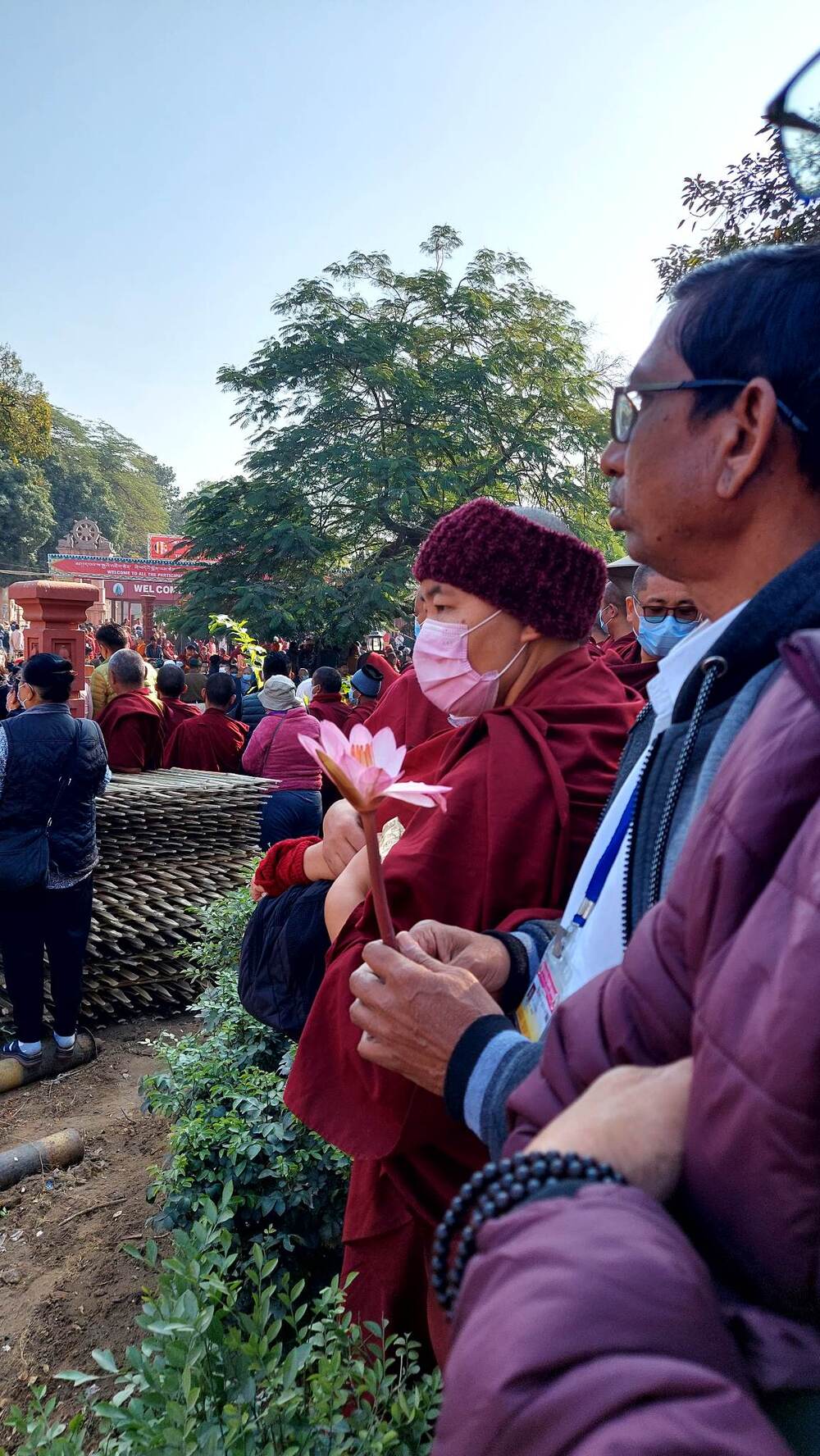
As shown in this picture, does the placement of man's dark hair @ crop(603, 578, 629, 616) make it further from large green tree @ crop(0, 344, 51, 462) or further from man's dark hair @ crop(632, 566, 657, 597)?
large green tree @ crop(0, 344, 51, 462)

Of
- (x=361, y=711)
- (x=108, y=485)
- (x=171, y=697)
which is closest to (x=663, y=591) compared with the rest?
(x=361, y=711)

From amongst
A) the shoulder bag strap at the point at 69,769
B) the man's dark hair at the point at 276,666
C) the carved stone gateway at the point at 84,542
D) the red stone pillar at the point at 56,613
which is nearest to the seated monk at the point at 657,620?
the shoulder bag strap at the point at 69,769

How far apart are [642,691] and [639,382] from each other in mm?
2724

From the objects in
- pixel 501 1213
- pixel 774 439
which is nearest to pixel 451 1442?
pixel 501 1213

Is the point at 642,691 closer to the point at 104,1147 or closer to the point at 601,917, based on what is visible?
the point at 601,917

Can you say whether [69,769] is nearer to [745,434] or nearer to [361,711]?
[361,711]

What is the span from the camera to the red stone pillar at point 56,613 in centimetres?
556

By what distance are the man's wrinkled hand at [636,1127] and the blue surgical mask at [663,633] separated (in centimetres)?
276

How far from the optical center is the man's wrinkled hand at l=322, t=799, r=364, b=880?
2004 millimetres

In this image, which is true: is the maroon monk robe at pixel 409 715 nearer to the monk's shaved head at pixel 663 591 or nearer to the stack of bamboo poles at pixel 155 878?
the monk's shaved head at pixel 663 591

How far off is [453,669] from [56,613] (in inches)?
169

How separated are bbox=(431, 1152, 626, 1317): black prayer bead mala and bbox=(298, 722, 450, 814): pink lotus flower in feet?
1.40

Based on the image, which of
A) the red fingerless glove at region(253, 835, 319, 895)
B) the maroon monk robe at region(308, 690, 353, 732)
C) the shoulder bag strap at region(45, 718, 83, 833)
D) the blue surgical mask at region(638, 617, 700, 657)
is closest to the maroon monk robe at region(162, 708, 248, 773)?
the maroon monk robe at region(308, 690, 353, 732)

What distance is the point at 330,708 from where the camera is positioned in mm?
7484
